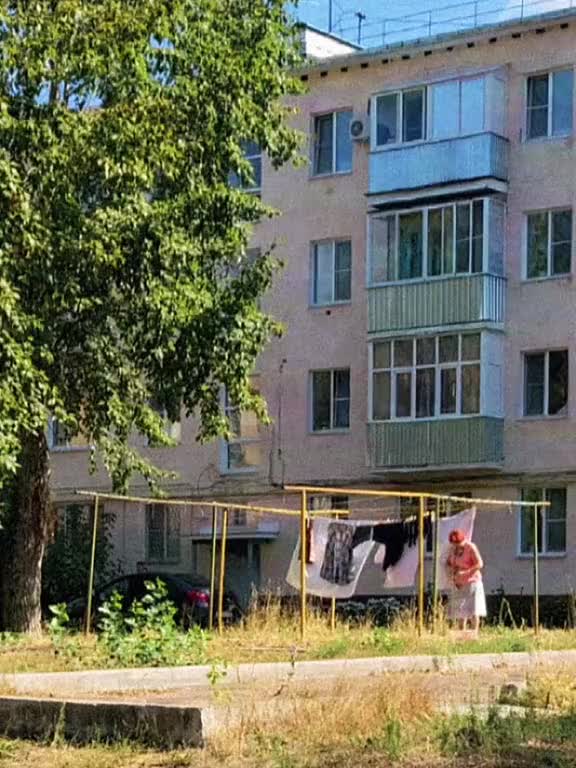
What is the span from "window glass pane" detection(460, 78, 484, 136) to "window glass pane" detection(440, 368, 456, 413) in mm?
5324

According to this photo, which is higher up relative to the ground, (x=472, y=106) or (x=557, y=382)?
(x=472, y=106)

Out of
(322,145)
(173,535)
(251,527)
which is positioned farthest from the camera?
(173,535)

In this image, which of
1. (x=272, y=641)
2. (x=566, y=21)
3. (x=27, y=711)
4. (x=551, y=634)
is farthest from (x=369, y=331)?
(x=27, y=711)

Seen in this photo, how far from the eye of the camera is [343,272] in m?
40.8

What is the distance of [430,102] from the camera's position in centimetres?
3881

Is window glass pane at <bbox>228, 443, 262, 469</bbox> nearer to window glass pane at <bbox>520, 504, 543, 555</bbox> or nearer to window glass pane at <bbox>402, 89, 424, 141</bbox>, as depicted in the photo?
window glass pane at <bbox>520, 504, 543, 555</bbox>

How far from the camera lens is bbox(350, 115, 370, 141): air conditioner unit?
4009cm

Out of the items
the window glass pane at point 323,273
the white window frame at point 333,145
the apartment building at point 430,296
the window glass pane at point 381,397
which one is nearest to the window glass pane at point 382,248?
the apartment building at point 430,296

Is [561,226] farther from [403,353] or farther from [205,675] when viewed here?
[205,675]

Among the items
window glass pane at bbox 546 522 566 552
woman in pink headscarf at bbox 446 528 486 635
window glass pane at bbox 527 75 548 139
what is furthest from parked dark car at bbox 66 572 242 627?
window glass pane at bbox 527 75 548 139

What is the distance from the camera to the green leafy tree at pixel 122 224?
2389 cm

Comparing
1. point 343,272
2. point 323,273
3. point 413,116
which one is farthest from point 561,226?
point 323,273

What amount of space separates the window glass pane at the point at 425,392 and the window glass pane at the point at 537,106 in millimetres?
5668

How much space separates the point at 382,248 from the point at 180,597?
34.9ft
